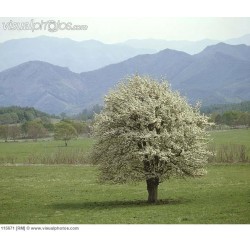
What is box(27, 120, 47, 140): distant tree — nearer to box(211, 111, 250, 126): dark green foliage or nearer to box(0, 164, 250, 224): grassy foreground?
box(211, 111, 250, 126): dark green foliage

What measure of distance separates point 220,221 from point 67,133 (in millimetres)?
54110

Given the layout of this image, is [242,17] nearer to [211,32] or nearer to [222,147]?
[211,32]

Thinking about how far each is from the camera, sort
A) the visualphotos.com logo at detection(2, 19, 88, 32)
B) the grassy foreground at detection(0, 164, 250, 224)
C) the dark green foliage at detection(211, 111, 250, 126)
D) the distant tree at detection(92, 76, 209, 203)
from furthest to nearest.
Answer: the dark green foliage at detection(211, 111, 250, 126)
the visualphotos.com logo at detection(2, 19, 88, 32)
the distant tree at detection(92, 76, 209, 203)
the grassy foreground at detection(0, 164, 250, 224)

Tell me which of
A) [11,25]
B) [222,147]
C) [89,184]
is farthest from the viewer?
[222,147]

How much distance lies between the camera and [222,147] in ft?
167

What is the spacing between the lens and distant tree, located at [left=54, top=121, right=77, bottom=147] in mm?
73188

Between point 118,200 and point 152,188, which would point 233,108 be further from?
point 152,188

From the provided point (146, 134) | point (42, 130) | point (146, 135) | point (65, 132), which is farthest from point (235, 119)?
point (146, 135)

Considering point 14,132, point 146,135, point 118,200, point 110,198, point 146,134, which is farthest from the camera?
point 14,132

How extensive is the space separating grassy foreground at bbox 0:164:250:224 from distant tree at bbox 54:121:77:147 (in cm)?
2880

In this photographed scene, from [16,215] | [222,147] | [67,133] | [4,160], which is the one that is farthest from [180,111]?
[67,133]

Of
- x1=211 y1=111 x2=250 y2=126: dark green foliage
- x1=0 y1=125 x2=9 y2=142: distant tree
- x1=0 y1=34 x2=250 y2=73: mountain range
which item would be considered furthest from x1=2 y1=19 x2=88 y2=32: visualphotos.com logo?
x1=0 y1=125 x2=9 y2=142: distant tree

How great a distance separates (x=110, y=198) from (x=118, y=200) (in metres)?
1.17

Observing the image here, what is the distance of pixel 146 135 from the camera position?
82.2ft
